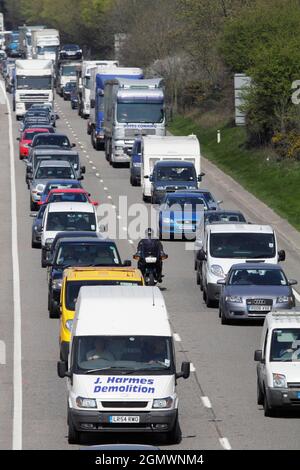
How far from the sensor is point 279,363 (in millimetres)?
25703

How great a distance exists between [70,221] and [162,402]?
20213 millimetres

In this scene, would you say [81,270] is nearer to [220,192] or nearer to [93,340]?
[93,340]

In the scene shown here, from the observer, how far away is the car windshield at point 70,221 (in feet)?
142

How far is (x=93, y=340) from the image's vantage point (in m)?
24.5

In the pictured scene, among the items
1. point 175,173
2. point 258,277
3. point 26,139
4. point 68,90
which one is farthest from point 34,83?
point 258,277

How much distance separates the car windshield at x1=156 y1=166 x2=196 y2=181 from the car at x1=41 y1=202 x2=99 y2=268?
1304cm

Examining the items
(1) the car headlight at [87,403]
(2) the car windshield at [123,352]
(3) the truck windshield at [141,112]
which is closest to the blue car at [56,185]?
(3) the truck windshield at [141,112]

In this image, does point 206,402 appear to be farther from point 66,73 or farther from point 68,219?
point 66,73

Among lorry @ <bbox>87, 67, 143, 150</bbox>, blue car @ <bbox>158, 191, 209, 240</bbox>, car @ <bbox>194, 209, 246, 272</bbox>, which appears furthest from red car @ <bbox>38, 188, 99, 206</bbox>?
lorry @ <bbox>87, 67, 143, 150</bbox>

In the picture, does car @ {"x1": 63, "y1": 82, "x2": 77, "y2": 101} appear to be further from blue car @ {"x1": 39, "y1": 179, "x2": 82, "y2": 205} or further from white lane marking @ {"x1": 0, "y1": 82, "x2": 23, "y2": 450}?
blue car @ {"x1": 39, "y1": 179, "x2": 82, "y2": 205}

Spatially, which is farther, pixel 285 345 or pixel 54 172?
pixel 54 172

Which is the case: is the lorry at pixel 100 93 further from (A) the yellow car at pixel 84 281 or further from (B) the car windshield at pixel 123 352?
(B) the car windshield at pixel 123 352
